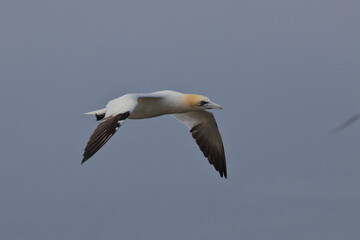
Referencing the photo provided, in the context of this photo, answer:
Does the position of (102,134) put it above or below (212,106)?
below

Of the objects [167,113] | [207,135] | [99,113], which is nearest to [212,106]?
[167,113]

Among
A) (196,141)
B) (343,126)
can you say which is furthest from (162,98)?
(343,126)

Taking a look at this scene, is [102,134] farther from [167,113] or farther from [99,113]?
[167,113]

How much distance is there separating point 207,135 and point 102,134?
5.40 m

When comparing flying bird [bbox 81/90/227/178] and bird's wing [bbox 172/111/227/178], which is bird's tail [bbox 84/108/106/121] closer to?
flying bird [bbox 81/90/227/178]

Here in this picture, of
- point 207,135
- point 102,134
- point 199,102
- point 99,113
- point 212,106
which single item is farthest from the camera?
point 207,135

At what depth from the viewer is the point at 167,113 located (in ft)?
44.5

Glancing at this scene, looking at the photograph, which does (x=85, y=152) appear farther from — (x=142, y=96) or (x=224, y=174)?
(x=224, y=174)

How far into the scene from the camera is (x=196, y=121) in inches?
600

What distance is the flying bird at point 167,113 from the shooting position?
1042 centimetres

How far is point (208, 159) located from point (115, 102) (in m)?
3.96

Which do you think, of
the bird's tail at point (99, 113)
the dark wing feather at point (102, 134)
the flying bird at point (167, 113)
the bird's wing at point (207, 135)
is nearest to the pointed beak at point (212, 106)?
the flying bird at point (167, 113)

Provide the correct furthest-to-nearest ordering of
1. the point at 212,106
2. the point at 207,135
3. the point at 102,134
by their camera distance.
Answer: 1. the point at 207,135
2. the point at 212,106
3. the point at 102,134

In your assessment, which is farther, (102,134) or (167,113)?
(167,113)
